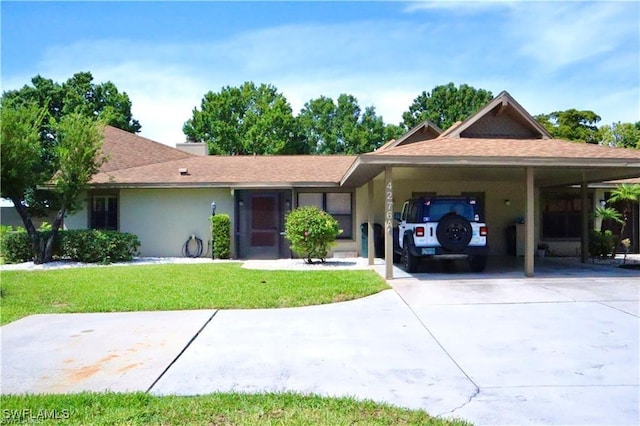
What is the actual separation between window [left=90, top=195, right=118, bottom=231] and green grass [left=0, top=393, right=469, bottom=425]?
13.4m

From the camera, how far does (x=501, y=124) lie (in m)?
15.4

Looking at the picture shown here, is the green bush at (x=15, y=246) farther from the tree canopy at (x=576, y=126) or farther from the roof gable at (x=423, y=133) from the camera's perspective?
the tree canopy at (x=576, y=126)

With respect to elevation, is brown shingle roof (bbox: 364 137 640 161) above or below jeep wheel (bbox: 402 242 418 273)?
above

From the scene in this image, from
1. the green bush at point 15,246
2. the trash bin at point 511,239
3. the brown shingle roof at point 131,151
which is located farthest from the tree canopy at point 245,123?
the green bush at point 15,246

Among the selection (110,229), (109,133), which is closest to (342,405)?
(110,229)

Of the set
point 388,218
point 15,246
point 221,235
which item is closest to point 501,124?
point 388,218

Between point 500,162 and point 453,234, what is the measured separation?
75.9 inches

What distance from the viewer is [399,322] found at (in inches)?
274

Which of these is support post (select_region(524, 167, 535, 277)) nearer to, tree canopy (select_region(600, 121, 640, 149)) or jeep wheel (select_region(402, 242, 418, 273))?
jeep wheel (select_region(402, 242, 418, 273))

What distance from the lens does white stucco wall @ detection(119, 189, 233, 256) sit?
53.8 ft

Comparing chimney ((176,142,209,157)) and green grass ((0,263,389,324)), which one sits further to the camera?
chimney ((176,142,209,157))

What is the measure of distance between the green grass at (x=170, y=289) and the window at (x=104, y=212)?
422 centimetres

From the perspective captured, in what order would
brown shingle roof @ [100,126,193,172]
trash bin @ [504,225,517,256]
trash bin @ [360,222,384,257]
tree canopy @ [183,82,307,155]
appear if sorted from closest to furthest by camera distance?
trash bin @ [360,222,384,257]
trash bin @ [504,225,517,256]
brown shingle roof @ [100,126,193,172]
tree canopy @ [183,82,307,155]

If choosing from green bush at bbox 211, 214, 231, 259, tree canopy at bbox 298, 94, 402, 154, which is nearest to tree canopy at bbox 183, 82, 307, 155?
tree canopy at bbox 298, 94, 402, 154
